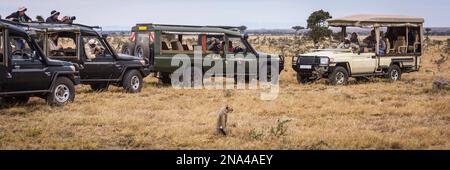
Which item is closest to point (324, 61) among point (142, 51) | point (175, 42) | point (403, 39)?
point (403, 39)

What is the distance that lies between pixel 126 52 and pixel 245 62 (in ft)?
11.5

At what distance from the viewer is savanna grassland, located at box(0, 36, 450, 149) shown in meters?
9.09

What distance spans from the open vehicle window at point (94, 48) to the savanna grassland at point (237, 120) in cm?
95

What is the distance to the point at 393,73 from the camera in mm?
19984

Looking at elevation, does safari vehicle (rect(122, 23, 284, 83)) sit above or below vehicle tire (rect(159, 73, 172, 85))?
above

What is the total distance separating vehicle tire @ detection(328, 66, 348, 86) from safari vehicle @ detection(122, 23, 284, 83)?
6.56 feet

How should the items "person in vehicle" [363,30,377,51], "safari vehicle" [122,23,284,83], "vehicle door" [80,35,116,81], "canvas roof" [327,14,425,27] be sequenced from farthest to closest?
"person in vehicle" [363,30,377,51] < "canvas roof" [327,14,425,27] < "safari vehicle" [122,23,284,83] < "vehicle door" [80,35,116,81]

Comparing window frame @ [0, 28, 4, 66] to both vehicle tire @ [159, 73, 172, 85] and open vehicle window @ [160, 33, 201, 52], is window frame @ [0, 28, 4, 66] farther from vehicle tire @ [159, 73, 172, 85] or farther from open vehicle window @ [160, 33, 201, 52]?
vehicle tire @ [159, 73, 172, 85]

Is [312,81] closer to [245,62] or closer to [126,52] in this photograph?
[245,62]

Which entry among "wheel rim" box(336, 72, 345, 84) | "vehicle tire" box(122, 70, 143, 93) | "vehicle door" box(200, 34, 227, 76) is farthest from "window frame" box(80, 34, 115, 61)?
"wheel rim" box(336, 72, 345, 84)

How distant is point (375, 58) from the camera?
62.9ft

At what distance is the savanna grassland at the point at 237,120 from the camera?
9086mm

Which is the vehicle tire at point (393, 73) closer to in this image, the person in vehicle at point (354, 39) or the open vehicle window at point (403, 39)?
the open vehicle window at point (403, 39)
